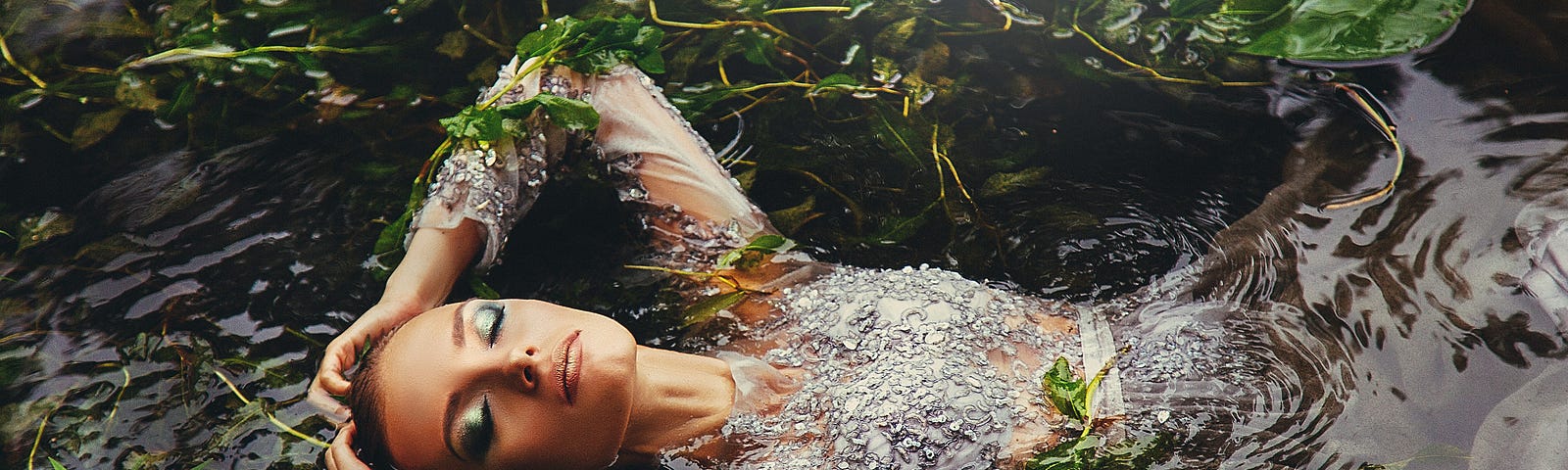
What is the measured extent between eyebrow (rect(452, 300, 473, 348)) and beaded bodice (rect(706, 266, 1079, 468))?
61 cm

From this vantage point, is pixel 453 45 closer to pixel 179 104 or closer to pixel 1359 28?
pixel 179 104

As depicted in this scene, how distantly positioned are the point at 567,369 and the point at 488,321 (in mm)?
190

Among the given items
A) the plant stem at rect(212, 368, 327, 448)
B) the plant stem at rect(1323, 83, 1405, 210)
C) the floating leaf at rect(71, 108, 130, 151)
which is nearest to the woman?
the plant stem at rect(212, 368, 327, 448)

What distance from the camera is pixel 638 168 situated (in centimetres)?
253

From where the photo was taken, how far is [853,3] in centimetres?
321

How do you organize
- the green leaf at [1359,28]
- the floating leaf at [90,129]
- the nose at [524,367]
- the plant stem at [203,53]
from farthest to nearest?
the floating leaf at [90,129], the plant stem at [203,53], the green leaf at [1359,28], the nose at [524,367]

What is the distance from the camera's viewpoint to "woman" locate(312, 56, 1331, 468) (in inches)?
77.2

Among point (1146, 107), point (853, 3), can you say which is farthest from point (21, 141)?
point (1146, 107)

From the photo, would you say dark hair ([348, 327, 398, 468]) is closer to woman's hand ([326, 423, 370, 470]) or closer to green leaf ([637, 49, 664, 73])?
woman's hand ([326, 423, 370, 470])

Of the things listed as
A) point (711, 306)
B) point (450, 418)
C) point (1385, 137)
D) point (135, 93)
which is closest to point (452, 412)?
point (450, 418)

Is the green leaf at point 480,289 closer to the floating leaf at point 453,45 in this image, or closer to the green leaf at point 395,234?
the green leaf at point 395,234

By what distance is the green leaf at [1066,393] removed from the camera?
195 centimetres

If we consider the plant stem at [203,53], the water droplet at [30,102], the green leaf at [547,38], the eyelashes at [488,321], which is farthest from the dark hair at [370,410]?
the water droplet at [30,102]

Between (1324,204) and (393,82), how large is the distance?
2617 millimetres
